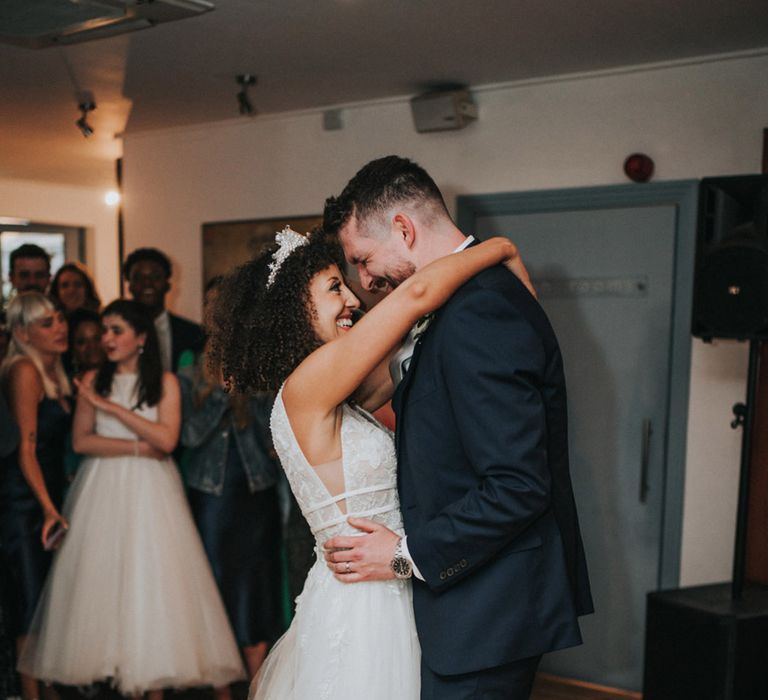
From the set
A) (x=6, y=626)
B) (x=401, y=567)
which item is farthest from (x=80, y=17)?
(x=401, y=567)

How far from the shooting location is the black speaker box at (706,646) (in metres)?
2.95

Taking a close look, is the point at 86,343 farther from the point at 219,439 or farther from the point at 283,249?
the point at 283,249

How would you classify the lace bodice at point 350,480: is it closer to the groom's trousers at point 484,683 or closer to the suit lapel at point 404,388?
the suit lapel at point 404,388

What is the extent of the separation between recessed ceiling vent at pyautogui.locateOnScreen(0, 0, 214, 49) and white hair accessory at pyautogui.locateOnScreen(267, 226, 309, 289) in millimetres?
1369

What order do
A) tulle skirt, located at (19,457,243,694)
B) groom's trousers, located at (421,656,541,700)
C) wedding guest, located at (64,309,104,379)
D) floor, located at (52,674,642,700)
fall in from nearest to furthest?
groom's trousers, located at (421,656,541,700) < tulle skirt, located at (19,457,243,694) < floor, located at (52,674,642,700) < wedding guest, located at (64,309,104,379)

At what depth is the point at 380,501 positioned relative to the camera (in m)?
1.88

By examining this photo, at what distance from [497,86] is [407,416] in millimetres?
2891

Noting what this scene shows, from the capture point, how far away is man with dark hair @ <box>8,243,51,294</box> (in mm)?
4727

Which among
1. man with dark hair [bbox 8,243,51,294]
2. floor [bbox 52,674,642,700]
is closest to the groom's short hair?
floor [bbox 52,674,642,700]

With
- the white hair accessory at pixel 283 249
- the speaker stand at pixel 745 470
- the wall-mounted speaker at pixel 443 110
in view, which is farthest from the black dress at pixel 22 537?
the speaker stand at pixel 745 470

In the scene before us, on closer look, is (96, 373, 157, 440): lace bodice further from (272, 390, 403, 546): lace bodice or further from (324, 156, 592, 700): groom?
(324, 156, 592, 700): groom

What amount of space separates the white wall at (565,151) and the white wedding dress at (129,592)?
5.64 feet

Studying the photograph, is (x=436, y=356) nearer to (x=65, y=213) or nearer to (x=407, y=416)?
(x=407, y=416)

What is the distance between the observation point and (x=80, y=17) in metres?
3.11
